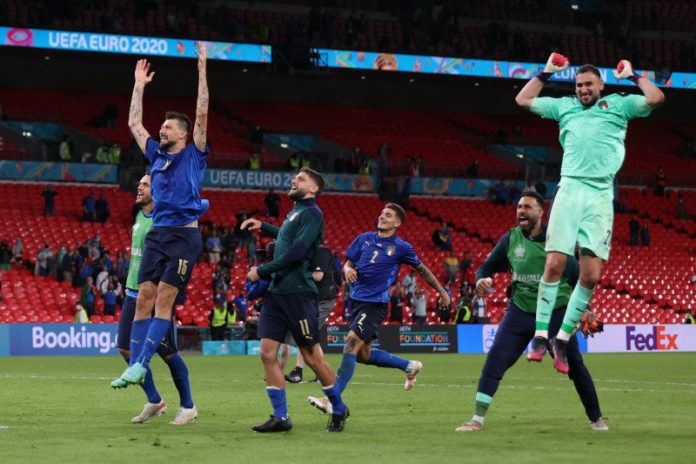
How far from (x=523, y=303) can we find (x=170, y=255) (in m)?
3.30

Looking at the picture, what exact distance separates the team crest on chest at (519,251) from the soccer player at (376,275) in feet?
11.0

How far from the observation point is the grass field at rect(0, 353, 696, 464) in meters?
9.76

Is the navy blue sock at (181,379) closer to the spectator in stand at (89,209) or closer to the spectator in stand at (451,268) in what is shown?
the spectator in stand at (451,268)

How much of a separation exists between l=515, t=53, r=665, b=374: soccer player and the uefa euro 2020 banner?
34042mm

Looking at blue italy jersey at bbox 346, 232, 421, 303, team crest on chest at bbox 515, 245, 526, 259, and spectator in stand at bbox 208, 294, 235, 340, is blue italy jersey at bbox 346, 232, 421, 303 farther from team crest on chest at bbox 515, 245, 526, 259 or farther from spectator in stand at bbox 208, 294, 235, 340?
spectator in stand at bbox 208, 294, 235, 340

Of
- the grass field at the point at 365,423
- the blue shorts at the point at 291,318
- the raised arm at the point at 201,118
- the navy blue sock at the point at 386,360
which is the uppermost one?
the raised arm at the point at 201,118

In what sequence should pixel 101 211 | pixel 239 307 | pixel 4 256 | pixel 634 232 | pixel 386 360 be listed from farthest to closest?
pixel 634 232 → pixel 101 211 → pixel 4 256 → pixel 239 307 → pixel 386 360

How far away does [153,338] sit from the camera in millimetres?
11562

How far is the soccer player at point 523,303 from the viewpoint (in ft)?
38.8

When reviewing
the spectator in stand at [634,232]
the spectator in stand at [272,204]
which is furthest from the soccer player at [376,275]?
the spectator in stand at [634,232]

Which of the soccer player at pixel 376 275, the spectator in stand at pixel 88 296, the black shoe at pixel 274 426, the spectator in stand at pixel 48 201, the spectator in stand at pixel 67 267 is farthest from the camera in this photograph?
the spectator in stand at pixel 48 201

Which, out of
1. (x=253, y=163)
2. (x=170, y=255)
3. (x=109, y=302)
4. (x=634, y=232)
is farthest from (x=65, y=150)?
(x=170, y=255)

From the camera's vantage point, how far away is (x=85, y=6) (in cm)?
4466

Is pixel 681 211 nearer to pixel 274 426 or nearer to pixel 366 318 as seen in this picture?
pixel 366 318
